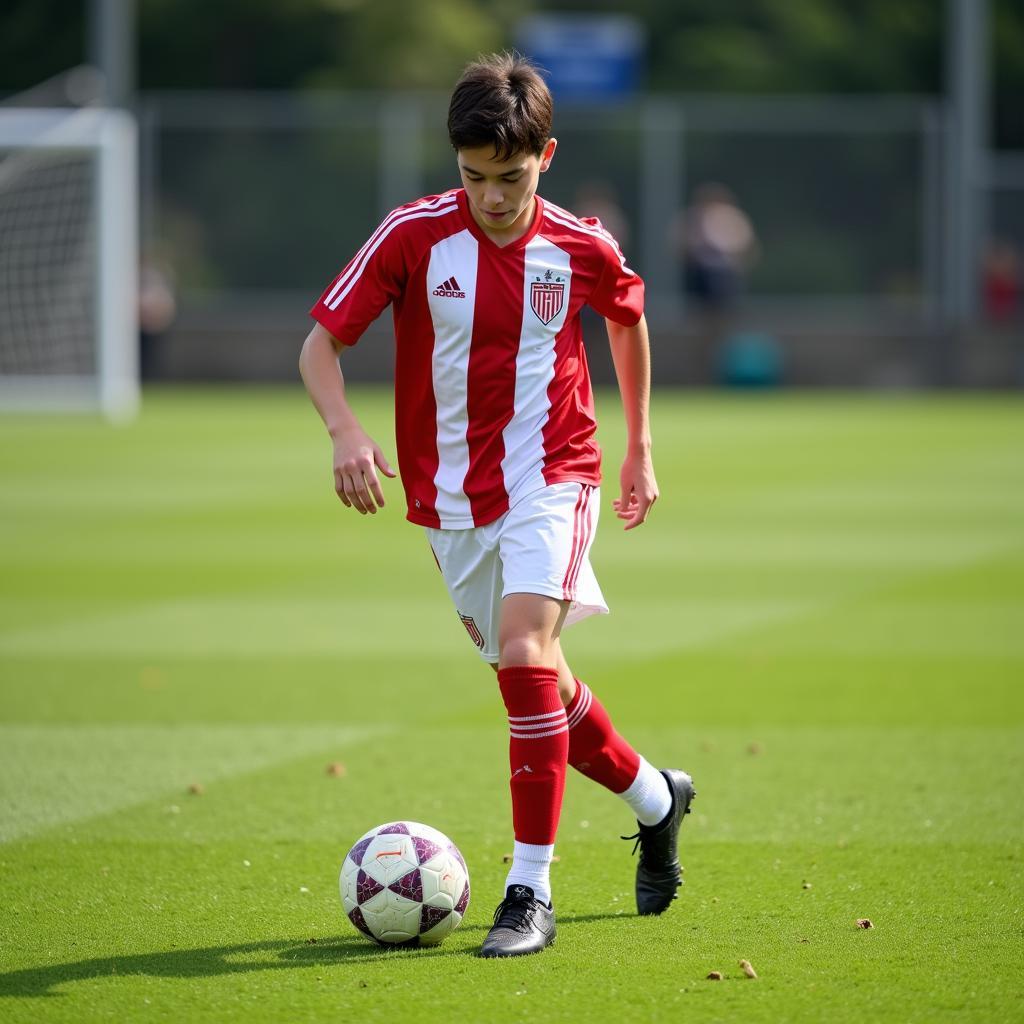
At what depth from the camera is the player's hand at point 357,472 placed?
4422 mm

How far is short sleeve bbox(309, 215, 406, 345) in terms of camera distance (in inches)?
184

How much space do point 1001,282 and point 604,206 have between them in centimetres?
626

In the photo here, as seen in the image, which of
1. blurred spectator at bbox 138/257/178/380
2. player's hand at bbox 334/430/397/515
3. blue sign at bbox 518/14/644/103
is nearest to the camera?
player's hand at bbox 334/430/397/515

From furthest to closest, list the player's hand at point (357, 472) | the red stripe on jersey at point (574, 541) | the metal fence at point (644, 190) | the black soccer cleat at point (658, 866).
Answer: the metal fence at point (644, 190)
the black soccer cleat at point (658, 866)
the red stripe on jersey at point (574, 541)
the player's hand at point (357, 472)

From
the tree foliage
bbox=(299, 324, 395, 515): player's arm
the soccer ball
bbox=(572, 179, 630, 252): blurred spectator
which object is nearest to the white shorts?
bbox=(299, 324, 395, 515): player's arm

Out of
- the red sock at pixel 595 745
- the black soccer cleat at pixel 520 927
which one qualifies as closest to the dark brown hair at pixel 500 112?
the red sock at pixel 595 745

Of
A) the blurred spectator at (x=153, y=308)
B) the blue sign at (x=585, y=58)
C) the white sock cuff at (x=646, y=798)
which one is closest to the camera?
the white sock cuff at (x=646, y=798)

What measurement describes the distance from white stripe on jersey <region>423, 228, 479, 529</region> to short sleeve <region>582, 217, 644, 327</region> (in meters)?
0.37

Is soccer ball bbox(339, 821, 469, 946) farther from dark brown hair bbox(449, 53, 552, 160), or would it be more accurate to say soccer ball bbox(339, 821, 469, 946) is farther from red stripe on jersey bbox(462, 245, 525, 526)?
dark brown hair bbox(449, 53, 552, 160)

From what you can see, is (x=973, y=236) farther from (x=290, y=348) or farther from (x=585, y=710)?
(x=585, y=710)

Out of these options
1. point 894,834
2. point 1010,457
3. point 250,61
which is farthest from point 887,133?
point 894,834

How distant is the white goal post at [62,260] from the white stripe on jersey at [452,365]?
1652cm

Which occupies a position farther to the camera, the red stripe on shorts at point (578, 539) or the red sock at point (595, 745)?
the red sock at point (595, 745)

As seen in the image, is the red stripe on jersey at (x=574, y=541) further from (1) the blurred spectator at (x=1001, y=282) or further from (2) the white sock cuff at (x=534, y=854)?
(1) the blurred spectator at (x=1001, y=282)
